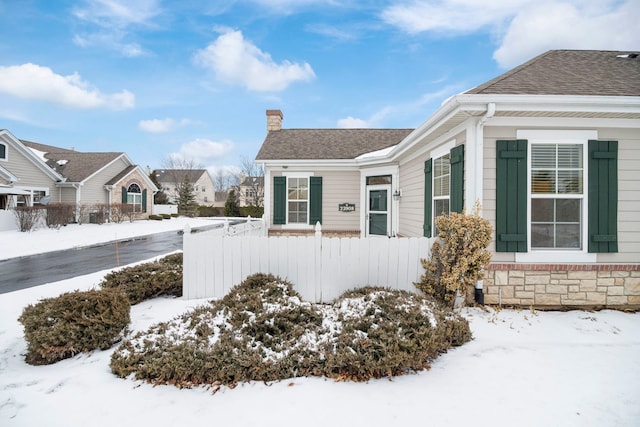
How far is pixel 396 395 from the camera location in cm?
265

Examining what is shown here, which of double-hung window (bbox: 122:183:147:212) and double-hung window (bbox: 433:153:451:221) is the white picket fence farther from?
double-hung window (bbox: 122:183:147:212)

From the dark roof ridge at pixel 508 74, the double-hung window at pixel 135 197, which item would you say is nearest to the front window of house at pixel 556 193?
the dark roof ridge at pixel 508 74

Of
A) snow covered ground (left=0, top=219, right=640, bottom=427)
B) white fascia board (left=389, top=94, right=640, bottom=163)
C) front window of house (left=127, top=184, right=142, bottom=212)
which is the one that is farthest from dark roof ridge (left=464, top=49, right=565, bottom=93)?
front window of house (left=127, top=184, right=142, bottom=212)

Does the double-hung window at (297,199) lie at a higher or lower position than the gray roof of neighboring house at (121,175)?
lower

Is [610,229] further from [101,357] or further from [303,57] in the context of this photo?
[303,57]

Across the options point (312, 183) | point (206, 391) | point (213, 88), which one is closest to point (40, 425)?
point (206, 391)

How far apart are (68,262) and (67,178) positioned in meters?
15.6

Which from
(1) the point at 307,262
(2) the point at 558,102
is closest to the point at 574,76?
(2) the point at 558,102

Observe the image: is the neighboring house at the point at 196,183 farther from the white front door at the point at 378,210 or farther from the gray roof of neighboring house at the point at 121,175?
the white front door at the point at 378,210

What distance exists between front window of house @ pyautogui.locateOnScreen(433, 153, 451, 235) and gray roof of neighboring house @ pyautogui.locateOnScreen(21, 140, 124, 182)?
75.6 ft

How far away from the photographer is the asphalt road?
271 inches

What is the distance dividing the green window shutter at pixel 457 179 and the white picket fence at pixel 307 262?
846 mm

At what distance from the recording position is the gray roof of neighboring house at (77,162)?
2097 centimetres

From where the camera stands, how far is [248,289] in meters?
4.30
